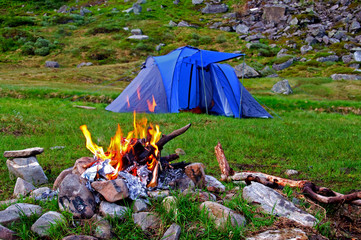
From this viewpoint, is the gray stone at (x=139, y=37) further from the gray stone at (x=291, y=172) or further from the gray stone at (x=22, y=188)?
the gray stone at (x=22, y=188)

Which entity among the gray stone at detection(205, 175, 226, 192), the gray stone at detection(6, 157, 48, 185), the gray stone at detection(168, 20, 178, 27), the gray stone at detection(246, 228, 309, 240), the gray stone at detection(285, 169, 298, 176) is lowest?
the gray stone at detection(168, 20, 178, 27)

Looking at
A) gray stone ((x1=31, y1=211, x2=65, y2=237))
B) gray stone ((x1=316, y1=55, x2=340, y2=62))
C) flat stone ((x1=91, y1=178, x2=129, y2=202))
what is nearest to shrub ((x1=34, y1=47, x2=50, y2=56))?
gray stone ((x1=316, y1=55, x2=340, y2=62))

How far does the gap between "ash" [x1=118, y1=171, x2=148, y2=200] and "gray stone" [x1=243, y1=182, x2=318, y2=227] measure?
1628 mm

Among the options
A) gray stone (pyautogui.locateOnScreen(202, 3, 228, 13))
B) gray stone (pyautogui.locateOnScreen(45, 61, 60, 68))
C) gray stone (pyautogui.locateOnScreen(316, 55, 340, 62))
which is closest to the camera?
gray stone (pyautogui.locateOnScreen(45, 61, 60, 68))

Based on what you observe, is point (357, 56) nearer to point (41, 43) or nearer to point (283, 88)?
point (283, 88)

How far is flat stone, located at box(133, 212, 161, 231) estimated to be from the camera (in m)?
4.48

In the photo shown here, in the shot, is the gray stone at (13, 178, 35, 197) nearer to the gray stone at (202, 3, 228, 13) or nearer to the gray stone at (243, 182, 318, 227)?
the gray stone at (243, 182, 318, 227)

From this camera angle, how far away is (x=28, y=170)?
6816 mm

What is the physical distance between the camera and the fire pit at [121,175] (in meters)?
4.80

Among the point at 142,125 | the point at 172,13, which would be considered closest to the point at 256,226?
the point at 142,125

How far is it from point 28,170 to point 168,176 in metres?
3.19

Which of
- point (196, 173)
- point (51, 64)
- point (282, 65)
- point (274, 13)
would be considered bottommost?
point (282, 65)

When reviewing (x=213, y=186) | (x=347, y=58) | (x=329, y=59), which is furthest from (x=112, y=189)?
(x=347, y=58)

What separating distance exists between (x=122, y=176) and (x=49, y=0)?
4124 inches
